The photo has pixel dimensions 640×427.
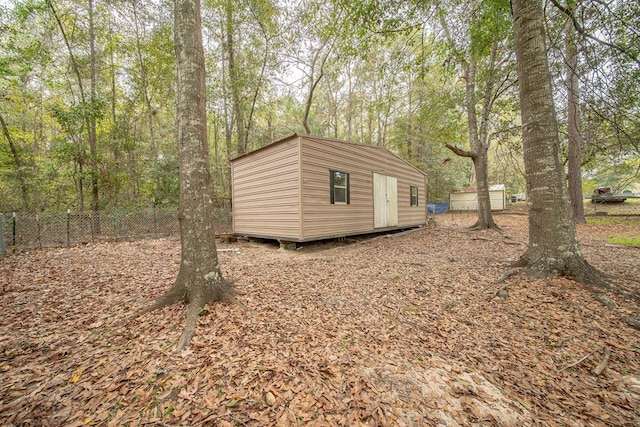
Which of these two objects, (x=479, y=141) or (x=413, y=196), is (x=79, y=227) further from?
(x=479, y=141)

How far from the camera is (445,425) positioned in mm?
1594

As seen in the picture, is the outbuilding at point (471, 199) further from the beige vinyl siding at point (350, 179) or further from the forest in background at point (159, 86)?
the beige vinyl siding at point (350, 179)

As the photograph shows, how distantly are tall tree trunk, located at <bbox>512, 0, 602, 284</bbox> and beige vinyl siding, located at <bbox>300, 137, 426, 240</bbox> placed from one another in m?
4.84

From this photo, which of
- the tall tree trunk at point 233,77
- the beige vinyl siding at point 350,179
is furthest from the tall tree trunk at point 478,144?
the tall tree trunk at point 233,77

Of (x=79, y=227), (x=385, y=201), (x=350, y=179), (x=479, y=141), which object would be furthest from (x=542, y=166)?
(x=79, y=227)

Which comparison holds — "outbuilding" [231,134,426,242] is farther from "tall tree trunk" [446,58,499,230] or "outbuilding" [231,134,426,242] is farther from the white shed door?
"tall tree trunk" [446,58,499,230]

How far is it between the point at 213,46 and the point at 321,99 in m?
10.1

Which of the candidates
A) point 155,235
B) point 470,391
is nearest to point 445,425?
point 470,391

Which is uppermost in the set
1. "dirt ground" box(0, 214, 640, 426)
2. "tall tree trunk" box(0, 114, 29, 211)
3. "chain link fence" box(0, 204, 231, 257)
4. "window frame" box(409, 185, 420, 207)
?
"tall tree trunk" box(0, 114, 29, 211)

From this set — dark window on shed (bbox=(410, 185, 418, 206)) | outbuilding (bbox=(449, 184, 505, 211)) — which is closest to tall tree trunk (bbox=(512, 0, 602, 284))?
dark window on shed (bbox=(410, 185, 418, 206))

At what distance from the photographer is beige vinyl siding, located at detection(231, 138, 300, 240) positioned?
716 centimetres

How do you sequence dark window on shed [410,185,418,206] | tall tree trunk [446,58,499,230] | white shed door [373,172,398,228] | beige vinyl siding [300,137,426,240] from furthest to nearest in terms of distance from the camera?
1. dark window on shed [410,185,418,206]
2. white shed door [373,172,398,228]
3. tall tree trunk [446,58,499,230]
4. beige vinyl siding [300,137,426,240]

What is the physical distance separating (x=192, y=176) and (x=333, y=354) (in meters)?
2.58

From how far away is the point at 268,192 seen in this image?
815cm
